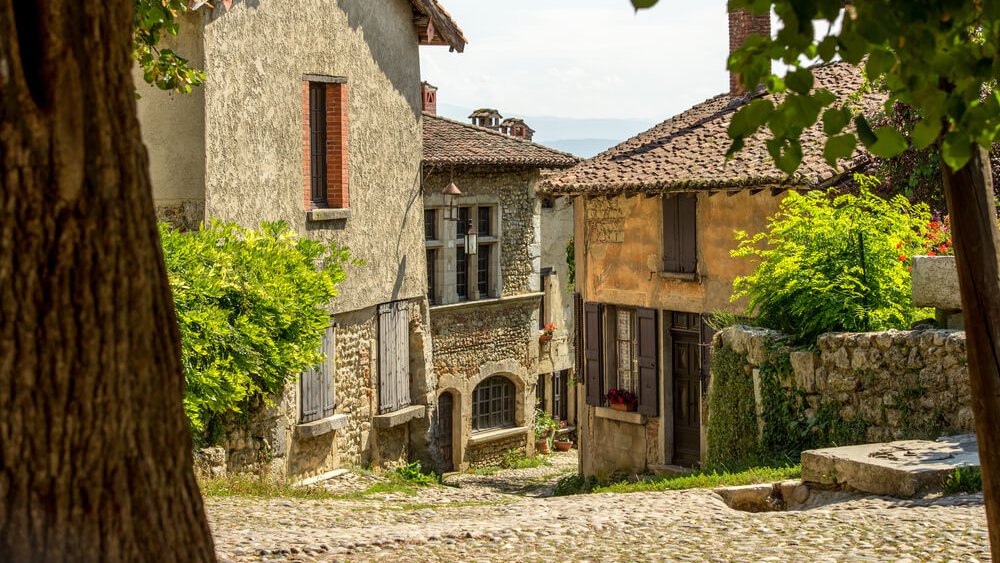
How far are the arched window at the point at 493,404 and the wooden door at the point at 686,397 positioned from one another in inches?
263

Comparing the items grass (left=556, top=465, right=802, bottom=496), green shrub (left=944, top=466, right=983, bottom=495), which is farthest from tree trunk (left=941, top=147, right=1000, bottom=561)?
grass (left=556, top=465, right=802, bottom=496)

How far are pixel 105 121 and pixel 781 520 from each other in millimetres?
6019

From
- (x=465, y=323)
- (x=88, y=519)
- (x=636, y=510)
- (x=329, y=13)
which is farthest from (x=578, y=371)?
(x=88, y=519)

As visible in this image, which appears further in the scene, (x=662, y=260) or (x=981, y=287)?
(x=662, y=260)

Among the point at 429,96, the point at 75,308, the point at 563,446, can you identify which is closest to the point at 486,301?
the point at 563,446

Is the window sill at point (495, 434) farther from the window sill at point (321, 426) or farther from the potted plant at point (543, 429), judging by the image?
the window sill at point (321, 426)

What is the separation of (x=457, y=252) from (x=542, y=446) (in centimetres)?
506

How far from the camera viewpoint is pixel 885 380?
10312mm

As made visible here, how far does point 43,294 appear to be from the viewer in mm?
3043

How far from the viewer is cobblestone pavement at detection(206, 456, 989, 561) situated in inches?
275

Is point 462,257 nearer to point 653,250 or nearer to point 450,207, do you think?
point 450,207

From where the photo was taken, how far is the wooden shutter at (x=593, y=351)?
62.5 ft

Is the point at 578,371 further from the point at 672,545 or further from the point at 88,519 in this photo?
the point at 88,519

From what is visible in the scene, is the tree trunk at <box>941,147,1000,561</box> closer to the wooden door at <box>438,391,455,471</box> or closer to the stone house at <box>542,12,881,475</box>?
the stone house at <box>542,12,881,475</box>
